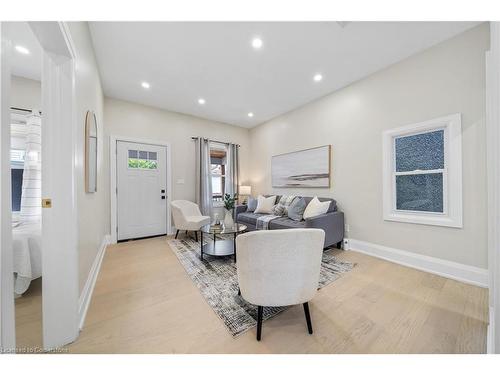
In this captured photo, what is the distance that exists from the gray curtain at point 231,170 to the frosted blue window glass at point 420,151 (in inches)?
133

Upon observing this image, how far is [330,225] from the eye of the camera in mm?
2859

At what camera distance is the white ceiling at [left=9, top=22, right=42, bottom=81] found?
1883 mm

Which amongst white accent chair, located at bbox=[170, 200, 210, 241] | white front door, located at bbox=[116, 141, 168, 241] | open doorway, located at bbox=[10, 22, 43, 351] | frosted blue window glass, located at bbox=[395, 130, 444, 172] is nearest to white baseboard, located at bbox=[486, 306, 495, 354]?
frosted blue window glass, located at bbox=[395, 130, 444, 172]

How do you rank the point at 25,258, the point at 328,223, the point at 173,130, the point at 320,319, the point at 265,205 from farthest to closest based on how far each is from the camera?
the point at 173,130, the point at 265,205, the point at 328,223, the point at 25,258, the point at 320,319

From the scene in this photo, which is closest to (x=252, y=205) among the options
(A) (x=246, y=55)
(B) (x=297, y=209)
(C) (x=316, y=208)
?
(B) (x=297, y=209)

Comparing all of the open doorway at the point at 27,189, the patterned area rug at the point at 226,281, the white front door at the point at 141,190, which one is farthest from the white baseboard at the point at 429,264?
the white front door at the point at 141,190

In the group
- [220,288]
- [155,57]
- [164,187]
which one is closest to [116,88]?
[155,57]

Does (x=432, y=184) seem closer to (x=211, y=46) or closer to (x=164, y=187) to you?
(x=211, y=46)

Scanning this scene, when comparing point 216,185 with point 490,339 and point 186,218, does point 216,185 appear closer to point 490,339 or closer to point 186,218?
point 186,218

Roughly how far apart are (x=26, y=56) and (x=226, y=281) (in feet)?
11.6

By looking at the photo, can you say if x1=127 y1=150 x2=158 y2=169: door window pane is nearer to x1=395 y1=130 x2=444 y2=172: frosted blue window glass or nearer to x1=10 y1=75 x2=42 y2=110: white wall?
x1=10 y1=75 x2=42 y2=110: white wall

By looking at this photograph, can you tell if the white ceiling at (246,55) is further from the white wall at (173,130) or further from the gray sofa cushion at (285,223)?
the gray sofa cushion at (285,223)

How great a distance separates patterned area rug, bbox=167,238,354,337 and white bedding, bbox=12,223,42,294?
1419 mm

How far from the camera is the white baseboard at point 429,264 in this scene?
1977mm
